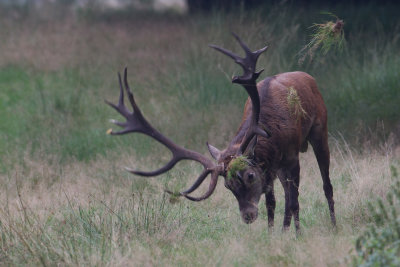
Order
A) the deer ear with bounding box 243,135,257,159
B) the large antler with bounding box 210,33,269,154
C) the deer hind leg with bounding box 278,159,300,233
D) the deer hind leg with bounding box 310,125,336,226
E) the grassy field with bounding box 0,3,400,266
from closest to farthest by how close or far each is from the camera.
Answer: the grassy field with bounding box 0,3,400,266
the large antler with bounding box 210,33,269,154
the deer ear with bounding box 243,135,257,159
the deer hind leg with bounding box 278,159,300,233
the deer hind leg with bounding box 310,125,336,226

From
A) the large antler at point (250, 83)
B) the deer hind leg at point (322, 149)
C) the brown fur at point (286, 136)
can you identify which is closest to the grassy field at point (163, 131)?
the deer hind leg at point (322, 149)

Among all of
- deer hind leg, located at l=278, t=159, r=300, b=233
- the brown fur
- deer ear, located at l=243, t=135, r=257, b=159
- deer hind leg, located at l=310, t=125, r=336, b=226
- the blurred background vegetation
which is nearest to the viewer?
deer ear, located at l=243, t=135, r=257, b=159

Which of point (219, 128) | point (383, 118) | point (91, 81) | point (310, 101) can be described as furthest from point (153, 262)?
point (91, 81)

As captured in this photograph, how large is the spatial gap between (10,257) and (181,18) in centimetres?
1271

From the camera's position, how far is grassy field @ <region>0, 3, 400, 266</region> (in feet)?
18.4

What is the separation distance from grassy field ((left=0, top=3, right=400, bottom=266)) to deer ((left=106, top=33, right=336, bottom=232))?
1.26 feet

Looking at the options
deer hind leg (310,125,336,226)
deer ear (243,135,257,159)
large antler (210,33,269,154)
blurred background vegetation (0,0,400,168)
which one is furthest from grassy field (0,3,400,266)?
large antler (210,33,269,154)

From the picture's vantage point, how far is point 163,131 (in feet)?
35.3

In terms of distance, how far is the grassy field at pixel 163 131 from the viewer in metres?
5.60

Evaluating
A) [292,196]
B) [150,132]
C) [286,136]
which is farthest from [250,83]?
A: [292,196]

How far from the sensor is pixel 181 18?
57.3 ft

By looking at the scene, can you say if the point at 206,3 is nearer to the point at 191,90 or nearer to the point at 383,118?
the point at 191,90

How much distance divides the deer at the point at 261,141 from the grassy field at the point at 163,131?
0.38m

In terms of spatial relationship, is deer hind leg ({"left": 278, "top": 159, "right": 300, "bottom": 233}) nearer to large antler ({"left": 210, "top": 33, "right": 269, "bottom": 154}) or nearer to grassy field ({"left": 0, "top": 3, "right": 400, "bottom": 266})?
grassy field ({"left": 0, "top": 3, "right": 400, "bottom": 266})
